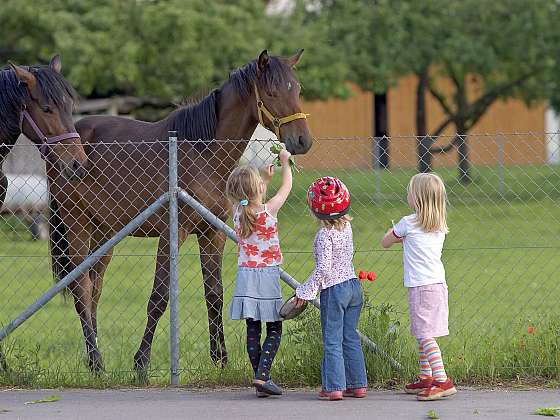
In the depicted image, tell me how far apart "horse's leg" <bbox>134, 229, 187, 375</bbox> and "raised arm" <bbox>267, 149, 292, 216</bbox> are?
48.9 inches

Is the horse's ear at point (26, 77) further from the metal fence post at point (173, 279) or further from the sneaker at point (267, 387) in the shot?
the sneaker at point (267, 387)

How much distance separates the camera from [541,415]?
6.09 m

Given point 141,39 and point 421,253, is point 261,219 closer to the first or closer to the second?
point 421,253

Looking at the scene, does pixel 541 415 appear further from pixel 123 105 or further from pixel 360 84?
pixel 123 105

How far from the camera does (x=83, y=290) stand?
823 centimetres

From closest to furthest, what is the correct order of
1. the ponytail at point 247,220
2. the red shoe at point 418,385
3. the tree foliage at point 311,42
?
the ponytail at point 247,220
the red shoe at point 418,385
the tree foliage at point 311,42

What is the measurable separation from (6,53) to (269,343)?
17.0m

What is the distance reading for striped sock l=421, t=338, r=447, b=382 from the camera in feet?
21.0

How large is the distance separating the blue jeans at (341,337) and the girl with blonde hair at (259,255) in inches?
11.9

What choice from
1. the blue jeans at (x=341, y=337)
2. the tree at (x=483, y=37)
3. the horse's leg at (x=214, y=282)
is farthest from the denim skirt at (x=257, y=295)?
the tree at (x=483, y=37)

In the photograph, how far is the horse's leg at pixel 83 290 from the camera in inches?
309


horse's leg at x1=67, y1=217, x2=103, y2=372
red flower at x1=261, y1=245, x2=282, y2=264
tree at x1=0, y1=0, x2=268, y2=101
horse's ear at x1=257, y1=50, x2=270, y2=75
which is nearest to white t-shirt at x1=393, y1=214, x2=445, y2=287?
red flower at x1=261, y1=245, x2=282, y2=264

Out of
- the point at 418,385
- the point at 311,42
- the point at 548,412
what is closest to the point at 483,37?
the point at 311,42

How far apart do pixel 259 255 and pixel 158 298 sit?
1.39 metres
